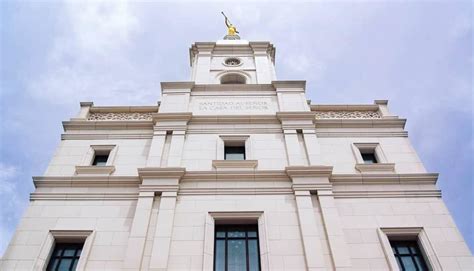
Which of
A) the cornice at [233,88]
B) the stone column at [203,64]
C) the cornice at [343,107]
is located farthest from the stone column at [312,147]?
the stone column at [203,64]

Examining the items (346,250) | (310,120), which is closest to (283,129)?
(310,120)

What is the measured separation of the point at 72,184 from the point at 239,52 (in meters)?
13.8

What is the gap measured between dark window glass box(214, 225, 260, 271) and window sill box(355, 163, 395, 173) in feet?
15.3

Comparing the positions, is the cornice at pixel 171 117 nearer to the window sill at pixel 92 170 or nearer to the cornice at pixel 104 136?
the cornice at pixel 104 136

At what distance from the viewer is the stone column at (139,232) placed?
11148 millimetres

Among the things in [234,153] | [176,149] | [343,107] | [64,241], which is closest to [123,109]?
[176,149]

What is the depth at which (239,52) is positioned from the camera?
24.6m

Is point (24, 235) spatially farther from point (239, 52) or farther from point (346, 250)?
point (239, 52)

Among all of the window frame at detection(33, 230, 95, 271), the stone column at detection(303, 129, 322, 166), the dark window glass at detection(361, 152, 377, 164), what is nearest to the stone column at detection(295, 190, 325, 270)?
the stone column at detection(303, 129, 322, 166)

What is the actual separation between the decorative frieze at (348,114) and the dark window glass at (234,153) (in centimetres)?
393

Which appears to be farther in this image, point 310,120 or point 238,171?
point 310,120

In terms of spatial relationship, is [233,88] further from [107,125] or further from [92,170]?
[92,170]

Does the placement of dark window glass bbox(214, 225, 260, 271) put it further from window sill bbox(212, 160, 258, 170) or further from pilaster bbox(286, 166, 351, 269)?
window sill bbox(212, 160, 258, 170)

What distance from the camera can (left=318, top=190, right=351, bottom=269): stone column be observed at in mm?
11172
